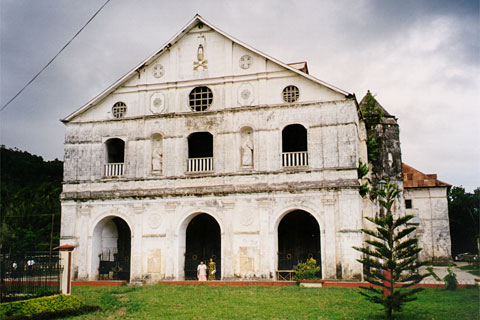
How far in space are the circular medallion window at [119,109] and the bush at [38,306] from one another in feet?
35.3

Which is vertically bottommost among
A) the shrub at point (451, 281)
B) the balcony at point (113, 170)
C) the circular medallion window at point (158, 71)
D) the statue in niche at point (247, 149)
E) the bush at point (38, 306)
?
the bush at point (38, 306)

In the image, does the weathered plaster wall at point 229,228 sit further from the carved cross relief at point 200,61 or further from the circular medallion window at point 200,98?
the carved cross relief at point 200,61

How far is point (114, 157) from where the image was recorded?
77.9ft

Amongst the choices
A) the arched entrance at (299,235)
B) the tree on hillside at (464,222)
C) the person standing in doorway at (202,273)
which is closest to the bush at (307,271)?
the arched entrance at (299,235)

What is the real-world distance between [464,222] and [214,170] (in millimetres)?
34188

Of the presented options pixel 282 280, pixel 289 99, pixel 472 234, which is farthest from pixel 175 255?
pixel 472 234

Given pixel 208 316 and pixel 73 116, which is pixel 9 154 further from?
pixel 208 316

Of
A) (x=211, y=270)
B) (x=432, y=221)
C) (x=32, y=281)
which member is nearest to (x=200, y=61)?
(x=211, y=270)

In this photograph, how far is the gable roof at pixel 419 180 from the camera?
114 ft

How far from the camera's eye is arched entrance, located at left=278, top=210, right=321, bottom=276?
72.4ft

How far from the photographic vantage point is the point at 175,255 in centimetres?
2072

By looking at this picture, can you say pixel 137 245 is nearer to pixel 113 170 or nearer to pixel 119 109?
pixel 113 170

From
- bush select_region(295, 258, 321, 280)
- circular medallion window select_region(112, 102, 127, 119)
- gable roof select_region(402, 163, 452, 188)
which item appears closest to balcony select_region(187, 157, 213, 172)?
circular medallion window select_region(112, 102, 127, 119)

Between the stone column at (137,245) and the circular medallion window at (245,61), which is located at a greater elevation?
the circular medallion window at (245,61)
